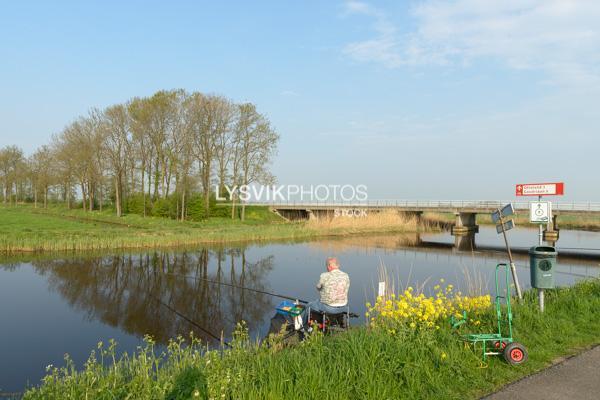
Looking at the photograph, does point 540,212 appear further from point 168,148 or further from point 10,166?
point 10,166

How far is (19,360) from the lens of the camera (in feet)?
27.1

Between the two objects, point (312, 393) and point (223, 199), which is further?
point (223, 199)

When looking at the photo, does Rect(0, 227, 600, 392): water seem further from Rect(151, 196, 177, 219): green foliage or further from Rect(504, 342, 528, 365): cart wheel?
Rect(151, 196, 177, 219): green foliage

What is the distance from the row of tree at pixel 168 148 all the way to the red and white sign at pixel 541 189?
32718 millimetres

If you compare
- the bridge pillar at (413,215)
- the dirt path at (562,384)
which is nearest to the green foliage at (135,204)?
the bridge pillar at (413,215)

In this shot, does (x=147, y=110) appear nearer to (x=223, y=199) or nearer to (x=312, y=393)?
(x=223, y=199)

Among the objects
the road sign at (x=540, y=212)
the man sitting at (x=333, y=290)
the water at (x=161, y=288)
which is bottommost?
the water at (x=161, y=288)

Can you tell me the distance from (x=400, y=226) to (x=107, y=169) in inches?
1133

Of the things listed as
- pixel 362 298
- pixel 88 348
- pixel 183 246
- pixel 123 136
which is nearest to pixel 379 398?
pixel 88 348

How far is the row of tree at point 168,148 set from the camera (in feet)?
127

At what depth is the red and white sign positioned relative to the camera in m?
7.98

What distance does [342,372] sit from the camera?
4.70 meters

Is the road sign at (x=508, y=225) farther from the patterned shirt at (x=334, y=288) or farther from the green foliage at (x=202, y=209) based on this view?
the green foliage at (x=202, y=209)

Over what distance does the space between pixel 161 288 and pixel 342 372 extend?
11.3 m
